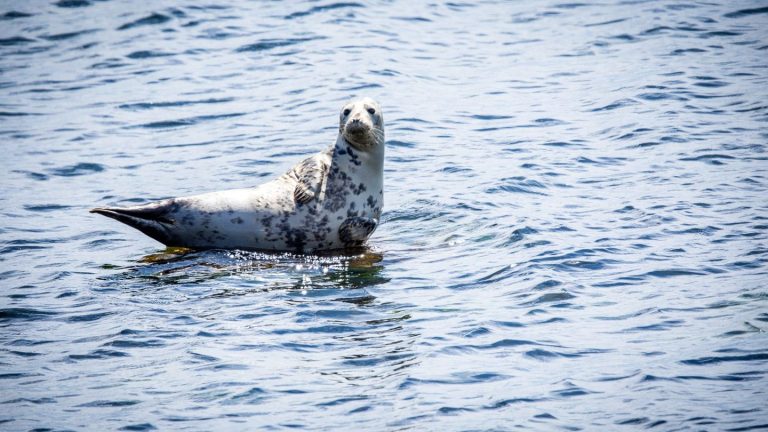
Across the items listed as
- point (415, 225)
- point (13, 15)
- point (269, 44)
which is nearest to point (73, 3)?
point (13, 15)

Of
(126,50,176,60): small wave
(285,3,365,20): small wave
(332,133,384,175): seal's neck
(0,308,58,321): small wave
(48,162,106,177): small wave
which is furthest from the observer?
(285,3,365,20): small wave

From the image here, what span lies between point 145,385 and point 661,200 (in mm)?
6312

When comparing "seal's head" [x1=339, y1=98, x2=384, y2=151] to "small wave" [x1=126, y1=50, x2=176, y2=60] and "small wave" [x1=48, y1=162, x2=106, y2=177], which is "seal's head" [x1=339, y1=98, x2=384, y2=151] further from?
"small wave" [x1=126, y1=50, x2=176, y2=60]

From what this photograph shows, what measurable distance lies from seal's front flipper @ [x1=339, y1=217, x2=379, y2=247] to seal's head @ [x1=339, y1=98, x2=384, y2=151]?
0.74m

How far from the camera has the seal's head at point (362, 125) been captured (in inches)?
425

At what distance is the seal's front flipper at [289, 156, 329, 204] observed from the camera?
10.9m

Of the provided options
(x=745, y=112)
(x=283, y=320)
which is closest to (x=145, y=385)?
(x=283, y=320)

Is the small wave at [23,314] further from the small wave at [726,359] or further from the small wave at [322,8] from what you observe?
the small wave at [322,8]

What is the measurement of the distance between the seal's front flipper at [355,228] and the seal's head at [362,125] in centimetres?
74

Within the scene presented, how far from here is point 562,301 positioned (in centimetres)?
904

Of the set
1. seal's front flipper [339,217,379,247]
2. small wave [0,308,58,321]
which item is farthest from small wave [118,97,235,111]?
small wave [0,308,58,321]

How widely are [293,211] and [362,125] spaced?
43.1 inches

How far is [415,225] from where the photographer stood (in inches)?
466

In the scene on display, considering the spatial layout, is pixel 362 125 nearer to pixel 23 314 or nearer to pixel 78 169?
pixel 23 314
